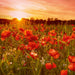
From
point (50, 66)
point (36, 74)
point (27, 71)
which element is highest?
point (50, 66)

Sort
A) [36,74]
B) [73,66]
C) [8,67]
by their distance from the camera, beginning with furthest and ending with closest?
1. [8,67]
2. [36,74]
3. [73,66]

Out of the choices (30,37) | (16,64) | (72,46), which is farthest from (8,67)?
(72,46)

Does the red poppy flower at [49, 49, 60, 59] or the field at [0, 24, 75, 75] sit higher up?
the red poppy flower at [49, 49, 60, 59]

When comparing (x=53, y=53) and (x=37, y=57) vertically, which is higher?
(x=53, y=53)

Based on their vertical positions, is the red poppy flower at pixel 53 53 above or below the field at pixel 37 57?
above

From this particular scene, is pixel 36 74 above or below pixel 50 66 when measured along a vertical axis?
below

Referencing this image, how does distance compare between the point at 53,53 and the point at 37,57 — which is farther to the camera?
the point at 37,57

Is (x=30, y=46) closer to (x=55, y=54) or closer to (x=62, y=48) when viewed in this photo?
(x=55, y=54)

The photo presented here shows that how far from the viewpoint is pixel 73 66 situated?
1.16 meters

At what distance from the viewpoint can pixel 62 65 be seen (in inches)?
79.7

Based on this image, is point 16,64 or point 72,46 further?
point 72,46

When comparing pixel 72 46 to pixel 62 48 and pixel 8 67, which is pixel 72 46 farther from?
pixel 8 67

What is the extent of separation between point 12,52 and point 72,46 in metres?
1.22

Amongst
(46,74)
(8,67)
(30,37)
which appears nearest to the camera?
(46,74)
